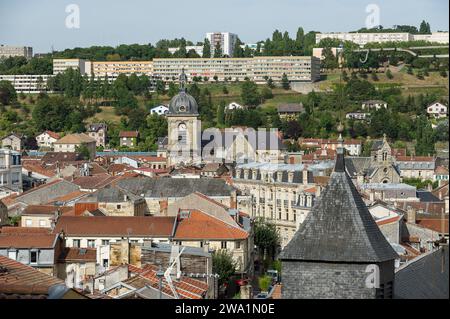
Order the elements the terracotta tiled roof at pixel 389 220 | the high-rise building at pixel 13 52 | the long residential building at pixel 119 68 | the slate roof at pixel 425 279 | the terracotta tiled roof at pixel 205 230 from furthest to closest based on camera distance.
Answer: the high-rise building at pixel 13 52, the long residential building at pixel 119 68, the terracotta tiled roof at pixel 205 230, the terracotta tiled roof at pixel 389 220, the slate roof at pixel 425 279

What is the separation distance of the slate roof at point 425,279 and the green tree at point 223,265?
435 inches

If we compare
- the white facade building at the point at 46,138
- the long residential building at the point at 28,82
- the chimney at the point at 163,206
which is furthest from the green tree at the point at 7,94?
the chimney at the point at 163,206

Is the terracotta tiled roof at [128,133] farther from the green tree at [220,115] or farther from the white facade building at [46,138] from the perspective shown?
the green tree at [220,115]

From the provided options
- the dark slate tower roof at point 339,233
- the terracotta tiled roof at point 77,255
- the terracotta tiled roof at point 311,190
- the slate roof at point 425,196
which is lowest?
the terracotta tiled roof at point 311,190

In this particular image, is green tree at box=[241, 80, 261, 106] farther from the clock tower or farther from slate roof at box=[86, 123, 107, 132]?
the clock tower

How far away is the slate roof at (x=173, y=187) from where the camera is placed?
42.7 m

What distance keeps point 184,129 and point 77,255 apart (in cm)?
4594

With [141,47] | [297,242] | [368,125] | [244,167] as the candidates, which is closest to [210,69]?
[141,47]

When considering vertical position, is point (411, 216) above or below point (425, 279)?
below

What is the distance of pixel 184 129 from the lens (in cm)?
7125

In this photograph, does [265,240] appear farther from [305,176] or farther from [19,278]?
[19,278]

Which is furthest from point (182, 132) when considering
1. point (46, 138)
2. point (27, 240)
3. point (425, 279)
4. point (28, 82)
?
point (425, 279)
